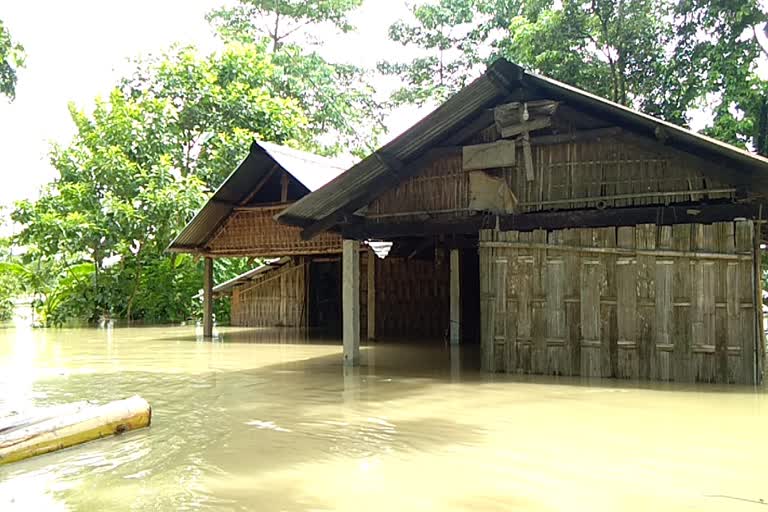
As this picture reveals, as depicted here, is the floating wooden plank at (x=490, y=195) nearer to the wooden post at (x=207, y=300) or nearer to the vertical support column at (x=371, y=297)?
the vertical support column at (x=371, y=297)

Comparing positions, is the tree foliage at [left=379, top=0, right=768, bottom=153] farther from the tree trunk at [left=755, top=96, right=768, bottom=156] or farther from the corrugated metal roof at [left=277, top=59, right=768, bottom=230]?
the corrugated metal roof at [left=277, top=59, right=768, bottom=230]

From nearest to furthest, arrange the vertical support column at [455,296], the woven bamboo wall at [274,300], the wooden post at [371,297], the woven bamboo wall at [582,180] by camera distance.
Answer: the woven bamboo wall at [582,180], the vertical support column at [455,296], the wooden post at [371,297], the woven bamboo wall at [274,300]

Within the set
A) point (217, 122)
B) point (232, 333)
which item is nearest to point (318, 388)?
point (232, 333)

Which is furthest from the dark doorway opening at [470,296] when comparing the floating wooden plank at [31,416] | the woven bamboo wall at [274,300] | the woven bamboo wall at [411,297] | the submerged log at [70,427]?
the floating wooden plank at [31,416]

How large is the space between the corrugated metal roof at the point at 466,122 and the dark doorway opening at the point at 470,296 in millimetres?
5898

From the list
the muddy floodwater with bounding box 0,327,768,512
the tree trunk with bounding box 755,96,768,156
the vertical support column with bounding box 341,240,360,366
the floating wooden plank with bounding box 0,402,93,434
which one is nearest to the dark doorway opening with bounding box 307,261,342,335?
the vertical support column with bounding box 341,240,360,366

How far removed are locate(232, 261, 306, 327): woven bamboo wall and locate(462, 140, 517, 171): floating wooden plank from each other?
30.5ft

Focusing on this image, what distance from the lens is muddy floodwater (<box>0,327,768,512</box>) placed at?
387 centimetres

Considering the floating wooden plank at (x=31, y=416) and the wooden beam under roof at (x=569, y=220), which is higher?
the wooden beam under roof at (x=569, y=220)

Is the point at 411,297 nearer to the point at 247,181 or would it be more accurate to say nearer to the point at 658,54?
the point at 247,181

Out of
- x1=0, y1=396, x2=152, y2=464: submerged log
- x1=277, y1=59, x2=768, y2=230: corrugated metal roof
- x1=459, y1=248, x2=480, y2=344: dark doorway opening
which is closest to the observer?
x1=0, y1=396, x2=152, y2=464: submerged log

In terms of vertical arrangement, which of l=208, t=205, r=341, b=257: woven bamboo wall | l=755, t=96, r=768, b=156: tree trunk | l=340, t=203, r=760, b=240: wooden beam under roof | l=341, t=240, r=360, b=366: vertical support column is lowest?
l=341, t=240, r=360, b=366: vertical support column

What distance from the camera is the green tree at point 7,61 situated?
1334 cm

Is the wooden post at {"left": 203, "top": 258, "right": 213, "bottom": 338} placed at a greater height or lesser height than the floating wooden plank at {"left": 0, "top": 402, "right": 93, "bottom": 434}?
greater
